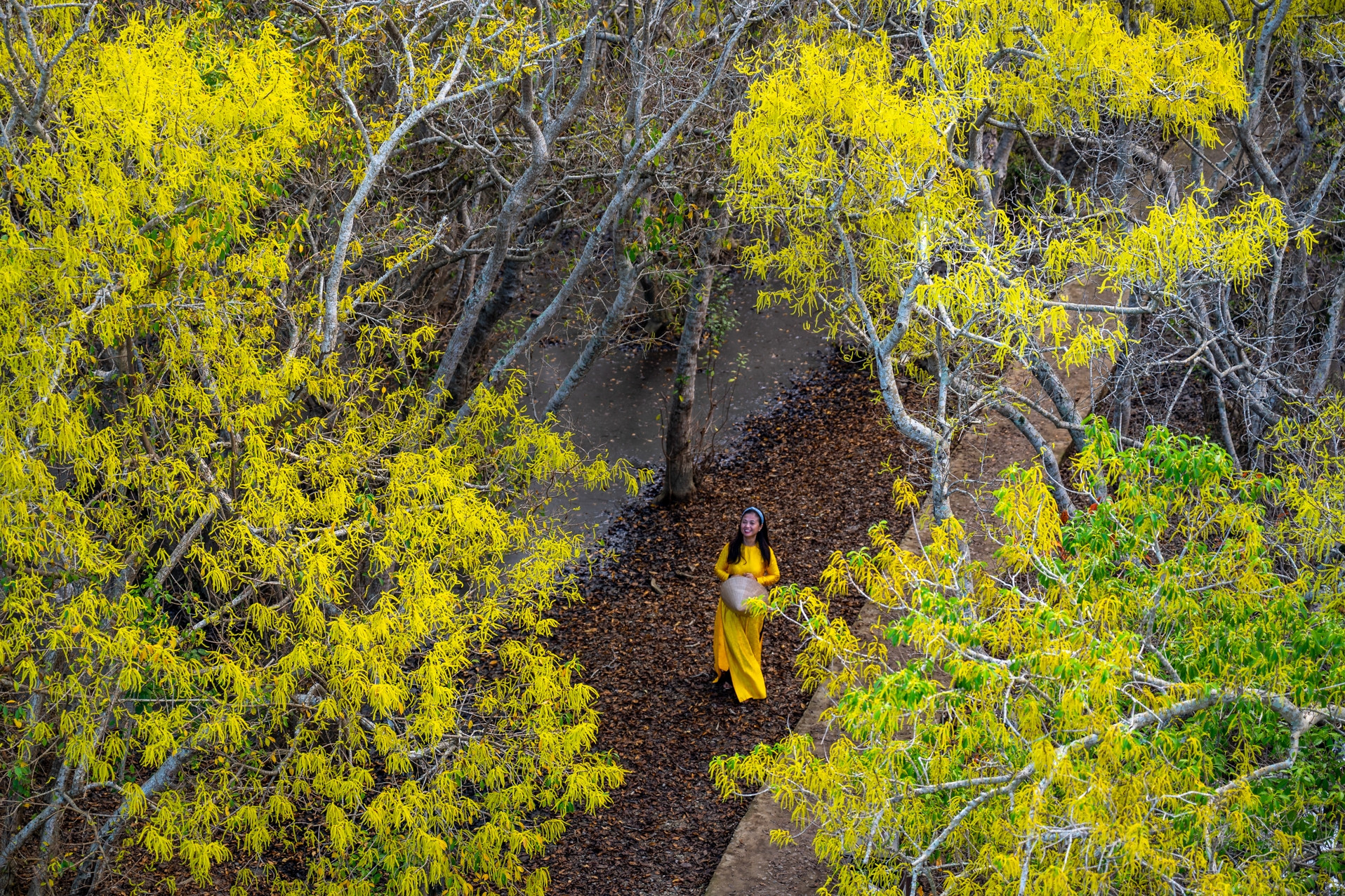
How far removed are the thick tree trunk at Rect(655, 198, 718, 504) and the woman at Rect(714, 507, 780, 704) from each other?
9.73 ft

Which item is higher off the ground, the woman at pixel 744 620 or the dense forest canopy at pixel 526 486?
the dense forest canopy at pixel 526 486

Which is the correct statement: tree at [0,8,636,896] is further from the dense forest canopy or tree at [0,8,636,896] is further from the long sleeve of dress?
the long sleeve of dress

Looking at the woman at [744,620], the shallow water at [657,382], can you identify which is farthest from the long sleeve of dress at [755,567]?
the shallow water at [657,382]

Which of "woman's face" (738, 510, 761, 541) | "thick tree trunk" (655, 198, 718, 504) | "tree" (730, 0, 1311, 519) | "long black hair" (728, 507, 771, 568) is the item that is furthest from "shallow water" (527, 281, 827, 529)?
"tree" (730, 0, 1311, 519)

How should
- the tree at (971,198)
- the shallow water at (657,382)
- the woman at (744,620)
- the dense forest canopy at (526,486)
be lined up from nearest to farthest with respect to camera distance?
the dense forest canopy at (526,486) < the tree at (971,198) < the woman at (744,620) < the shallow water at (657,382)

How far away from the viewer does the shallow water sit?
14.9 m

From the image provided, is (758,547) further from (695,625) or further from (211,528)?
(211,528)

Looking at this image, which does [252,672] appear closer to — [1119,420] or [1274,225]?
[1274,225]

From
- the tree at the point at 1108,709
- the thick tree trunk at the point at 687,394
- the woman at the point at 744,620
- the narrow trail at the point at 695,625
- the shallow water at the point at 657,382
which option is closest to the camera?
the tree at the point at 1108,709

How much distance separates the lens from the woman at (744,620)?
8.51 meters

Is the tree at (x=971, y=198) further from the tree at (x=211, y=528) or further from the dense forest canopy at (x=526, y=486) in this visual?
the tree at (x=211, y=528)

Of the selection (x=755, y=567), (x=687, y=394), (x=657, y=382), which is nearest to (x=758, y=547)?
(x=755, y=567)

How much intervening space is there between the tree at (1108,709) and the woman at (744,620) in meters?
2.86

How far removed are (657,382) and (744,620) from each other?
7.67m
